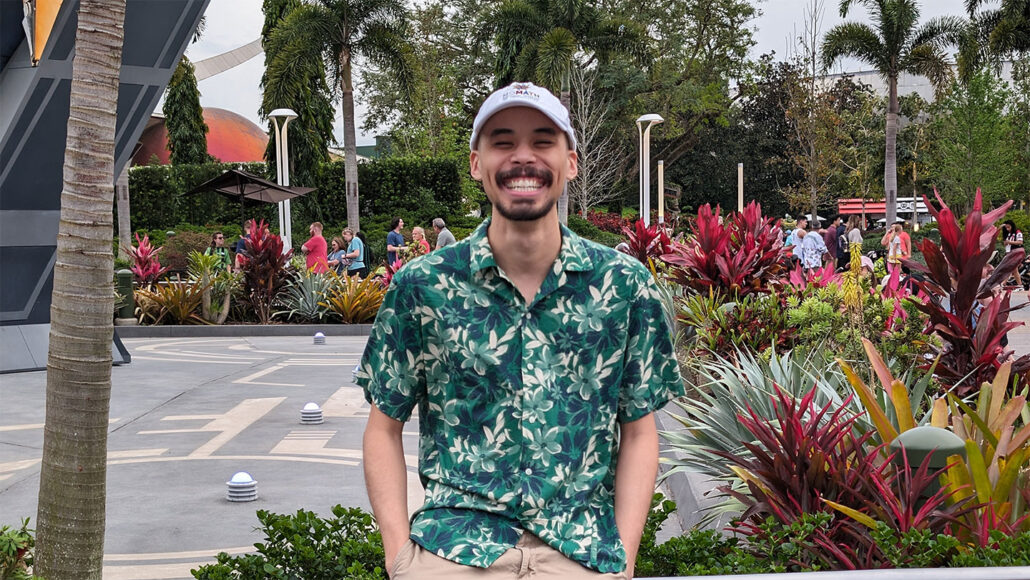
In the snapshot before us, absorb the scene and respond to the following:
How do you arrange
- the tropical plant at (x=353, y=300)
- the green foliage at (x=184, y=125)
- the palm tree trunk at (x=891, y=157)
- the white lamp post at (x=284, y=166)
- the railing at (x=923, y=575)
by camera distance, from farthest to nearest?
1. the green foliage at (x=184, y=125)
2. the palm tree trunk at (x=891, y=157)
3. the white lamp post at (x=284, y=166)
4. the tropical plant at (x=353, y=300)
5. the railing at (x=923, y=575)

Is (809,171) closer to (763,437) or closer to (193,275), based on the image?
(193,275)

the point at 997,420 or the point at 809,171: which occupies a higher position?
Answer: the point at 809,171

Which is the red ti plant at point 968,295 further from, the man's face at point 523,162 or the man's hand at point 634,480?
the man's face at point 523,162

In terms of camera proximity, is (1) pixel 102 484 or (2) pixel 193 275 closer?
(1) pixel 102 484

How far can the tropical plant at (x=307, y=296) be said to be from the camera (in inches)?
707

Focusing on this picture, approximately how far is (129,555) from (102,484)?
5.80ft

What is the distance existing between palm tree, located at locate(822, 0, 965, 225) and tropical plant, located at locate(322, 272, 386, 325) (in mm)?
24464

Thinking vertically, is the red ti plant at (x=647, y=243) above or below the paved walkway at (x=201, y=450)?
above

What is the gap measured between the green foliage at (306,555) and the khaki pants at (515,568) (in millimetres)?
1510

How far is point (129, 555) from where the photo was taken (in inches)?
220

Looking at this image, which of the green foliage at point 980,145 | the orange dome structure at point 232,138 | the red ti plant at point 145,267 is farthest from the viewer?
the orange dome structure at point 232,138

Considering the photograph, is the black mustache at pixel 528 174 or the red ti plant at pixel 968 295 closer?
the black mustache at pixel 528 174

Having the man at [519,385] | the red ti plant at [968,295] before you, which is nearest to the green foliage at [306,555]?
the man at [519,385]

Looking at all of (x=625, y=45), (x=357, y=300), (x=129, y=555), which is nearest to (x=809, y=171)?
(x=625, y=45)
